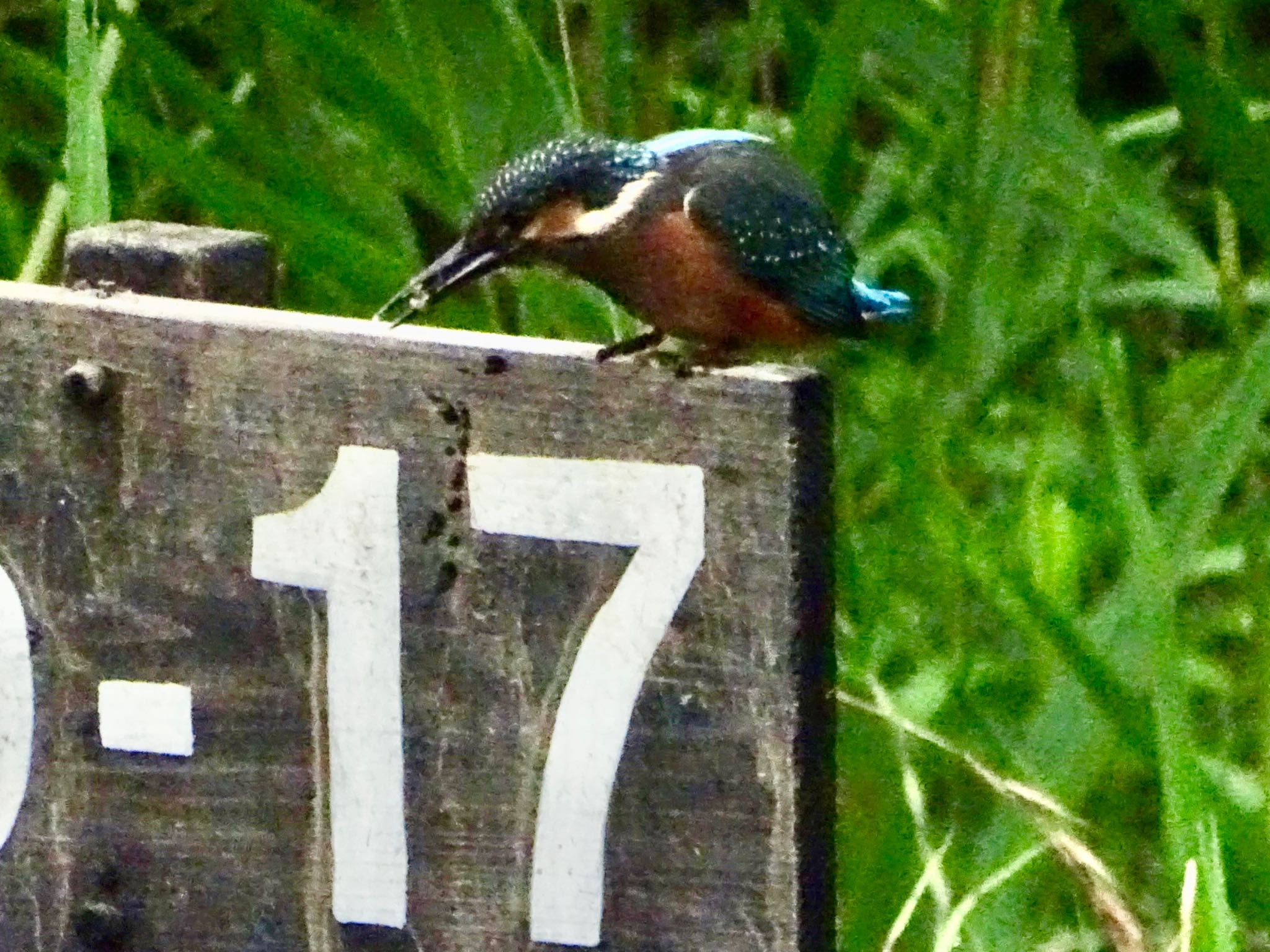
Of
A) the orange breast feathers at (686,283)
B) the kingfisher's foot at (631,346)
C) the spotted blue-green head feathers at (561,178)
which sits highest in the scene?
the spotted blue-green head feathers at (561,178)

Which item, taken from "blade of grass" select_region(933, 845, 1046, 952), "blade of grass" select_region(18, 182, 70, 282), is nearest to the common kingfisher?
"blade of grass" select_region(933, 845, 1046, 952)

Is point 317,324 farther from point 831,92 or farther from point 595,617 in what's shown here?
point 831,92

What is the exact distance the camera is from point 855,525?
3.41ft

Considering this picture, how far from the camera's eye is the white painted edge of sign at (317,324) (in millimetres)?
625

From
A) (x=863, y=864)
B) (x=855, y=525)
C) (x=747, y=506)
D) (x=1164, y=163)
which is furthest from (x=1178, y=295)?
(x=747, y=506)

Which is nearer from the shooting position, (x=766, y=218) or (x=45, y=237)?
(x=766, y=218)

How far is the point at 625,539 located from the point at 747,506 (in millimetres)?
48

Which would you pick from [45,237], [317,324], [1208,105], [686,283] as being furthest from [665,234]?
[45,237]

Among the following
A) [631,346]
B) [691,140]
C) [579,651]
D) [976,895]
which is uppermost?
[691,140]

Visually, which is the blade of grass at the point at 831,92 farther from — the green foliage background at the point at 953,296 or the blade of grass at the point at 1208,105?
the blade of grass at the point at 1208,105

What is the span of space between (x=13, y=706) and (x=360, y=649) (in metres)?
0.17

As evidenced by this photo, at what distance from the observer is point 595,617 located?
649 millimetres

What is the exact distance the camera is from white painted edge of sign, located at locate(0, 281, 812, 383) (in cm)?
62

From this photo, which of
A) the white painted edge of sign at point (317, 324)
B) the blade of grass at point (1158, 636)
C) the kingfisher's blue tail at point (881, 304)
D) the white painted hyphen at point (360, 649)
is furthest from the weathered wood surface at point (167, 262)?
the blade of grass at point (1158, 636)
